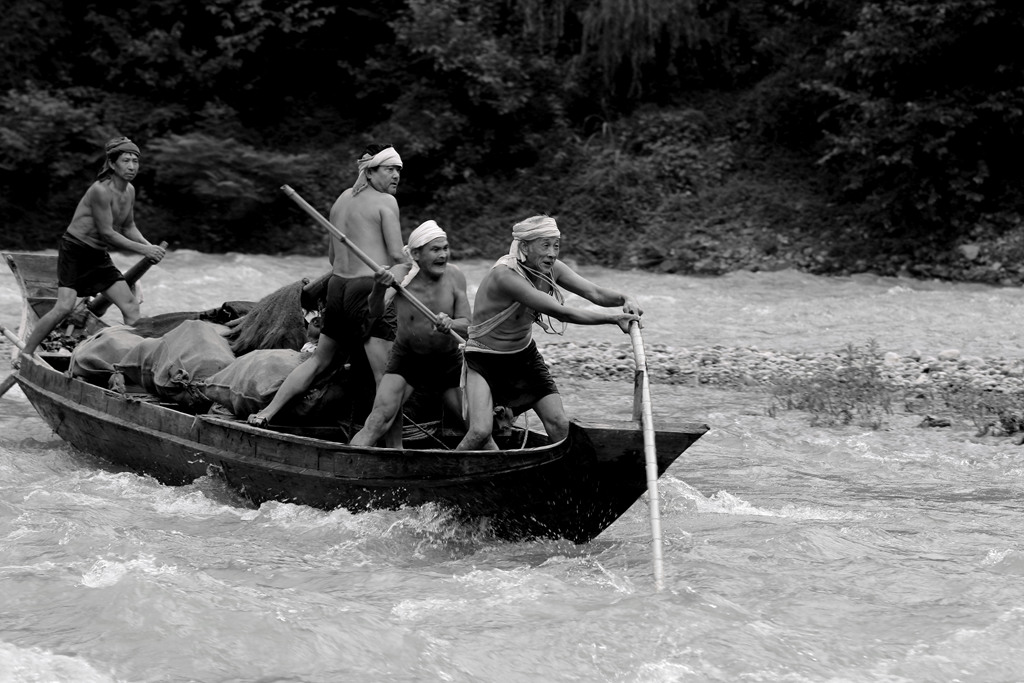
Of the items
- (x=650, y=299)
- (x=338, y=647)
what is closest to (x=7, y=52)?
(x=650, y=299)

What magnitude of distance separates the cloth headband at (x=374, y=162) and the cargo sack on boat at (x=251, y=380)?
116 centimetres

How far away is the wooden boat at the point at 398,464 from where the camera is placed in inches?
237

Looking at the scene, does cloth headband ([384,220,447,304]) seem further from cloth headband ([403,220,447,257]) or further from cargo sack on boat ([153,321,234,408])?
cargo sack on boat ([153,321,234,408])

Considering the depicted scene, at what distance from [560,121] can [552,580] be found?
53.4ft

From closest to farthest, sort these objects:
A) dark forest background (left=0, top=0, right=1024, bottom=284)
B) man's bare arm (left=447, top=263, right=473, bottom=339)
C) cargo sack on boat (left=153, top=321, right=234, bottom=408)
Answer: man's bare arm (left=447, top=263, right=473, bottom=339)
cargo sack on boat (left=153, top=321, right=234, bottom=408)
dark forest background (left=0, top=0, right=1024, bottom=284)

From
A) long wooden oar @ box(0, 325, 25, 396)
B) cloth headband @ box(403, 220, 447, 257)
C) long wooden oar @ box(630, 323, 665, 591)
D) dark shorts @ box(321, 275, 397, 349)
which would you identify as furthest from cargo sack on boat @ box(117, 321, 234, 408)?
long wooden oar @ box(630, 323, 665, 591)

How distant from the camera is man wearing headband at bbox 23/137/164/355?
9.06m

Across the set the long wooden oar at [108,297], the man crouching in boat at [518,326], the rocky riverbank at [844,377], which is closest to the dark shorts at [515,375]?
the man crouching in boat at [518,326]

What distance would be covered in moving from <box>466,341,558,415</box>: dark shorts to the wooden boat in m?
0.36

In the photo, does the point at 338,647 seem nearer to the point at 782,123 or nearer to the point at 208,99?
the point at 782,123

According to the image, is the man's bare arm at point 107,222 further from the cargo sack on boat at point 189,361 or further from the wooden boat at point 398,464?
the wooden boat at point 398,464

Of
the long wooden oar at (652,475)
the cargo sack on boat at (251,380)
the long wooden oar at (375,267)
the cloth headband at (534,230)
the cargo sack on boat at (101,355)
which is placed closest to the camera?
the long wooden oar at (652,475)

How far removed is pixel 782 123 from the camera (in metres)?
A: 20.7

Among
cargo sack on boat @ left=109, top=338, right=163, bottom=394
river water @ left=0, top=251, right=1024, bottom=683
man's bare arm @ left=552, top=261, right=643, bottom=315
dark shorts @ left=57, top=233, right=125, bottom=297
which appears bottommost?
river water @ left=0, top=251, right=1024, bottom=683
